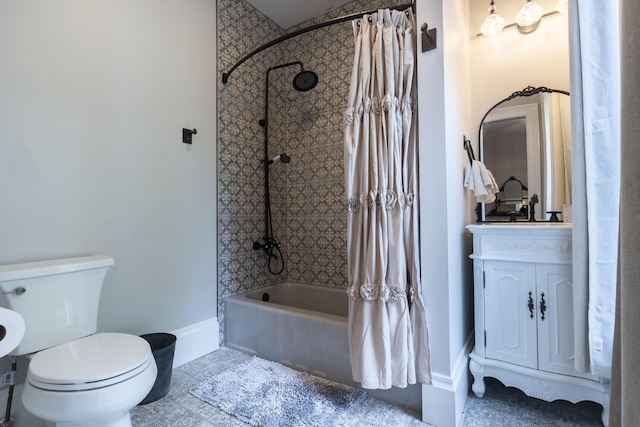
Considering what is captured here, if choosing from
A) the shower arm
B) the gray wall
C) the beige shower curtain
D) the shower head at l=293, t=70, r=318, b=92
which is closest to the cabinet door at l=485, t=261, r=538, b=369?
the beige shower curtain

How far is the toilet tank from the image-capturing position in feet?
4.27

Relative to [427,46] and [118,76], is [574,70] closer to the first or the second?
[427,46]

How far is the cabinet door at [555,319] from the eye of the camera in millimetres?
1481

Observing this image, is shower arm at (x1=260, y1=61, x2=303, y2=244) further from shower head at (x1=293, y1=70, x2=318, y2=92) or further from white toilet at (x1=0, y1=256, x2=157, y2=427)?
white toilet at (x1=0, y1=256, x2=157, y2=427)

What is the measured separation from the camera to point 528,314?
5.16 feet

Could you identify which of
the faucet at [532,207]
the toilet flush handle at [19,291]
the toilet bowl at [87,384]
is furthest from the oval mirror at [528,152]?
the toilet flush handle at [19,291]

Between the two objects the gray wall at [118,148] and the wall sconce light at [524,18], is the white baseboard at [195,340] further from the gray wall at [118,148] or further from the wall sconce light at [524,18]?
the wall sconce light at [524,18]

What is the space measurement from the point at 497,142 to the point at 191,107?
86.1 inches

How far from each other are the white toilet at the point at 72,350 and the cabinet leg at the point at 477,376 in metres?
1.60

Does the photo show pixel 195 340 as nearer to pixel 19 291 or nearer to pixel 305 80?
pixel 19 291

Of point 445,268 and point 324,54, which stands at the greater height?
point 324,54

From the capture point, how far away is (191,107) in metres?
2.22

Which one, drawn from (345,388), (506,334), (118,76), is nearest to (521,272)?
(506,334)

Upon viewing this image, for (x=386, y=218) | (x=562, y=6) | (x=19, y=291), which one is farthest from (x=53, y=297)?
(x=562, y=6)
